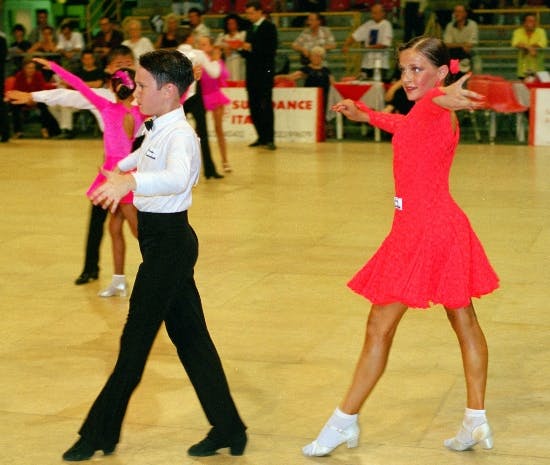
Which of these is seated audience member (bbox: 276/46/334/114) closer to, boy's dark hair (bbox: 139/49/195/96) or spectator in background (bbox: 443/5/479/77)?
spectator in background (bbox: 443/5/479/77)

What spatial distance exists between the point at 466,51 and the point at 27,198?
331 inches

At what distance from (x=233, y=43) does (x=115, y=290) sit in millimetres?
9076

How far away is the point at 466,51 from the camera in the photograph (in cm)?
1700

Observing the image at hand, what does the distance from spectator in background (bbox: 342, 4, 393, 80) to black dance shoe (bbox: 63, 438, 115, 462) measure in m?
13.8

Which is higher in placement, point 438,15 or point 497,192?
point 438,15

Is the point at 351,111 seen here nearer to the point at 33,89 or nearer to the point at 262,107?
the point at 262,107

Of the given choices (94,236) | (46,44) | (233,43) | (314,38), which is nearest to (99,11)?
(46,44)

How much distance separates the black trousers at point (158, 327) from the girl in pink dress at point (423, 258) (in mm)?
509

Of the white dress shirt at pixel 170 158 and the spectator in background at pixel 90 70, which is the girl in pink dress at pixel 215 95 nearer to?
the spectator in background at pixel 90 70

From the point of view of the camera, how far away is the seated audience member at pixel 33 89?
17.7 meters

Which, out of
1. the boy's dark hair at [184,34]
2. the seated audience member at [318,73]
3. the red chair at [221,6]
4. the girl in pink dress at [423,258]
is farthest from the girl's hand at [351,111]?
the red chair at [221,6]

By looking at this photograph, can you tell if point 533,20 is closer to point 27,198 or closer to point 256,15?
point 256,15

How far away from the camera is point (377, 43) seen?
17875 mm

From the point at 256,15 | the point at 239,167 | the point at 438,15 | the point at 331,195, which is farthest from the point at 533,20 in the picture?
the point at 331,195
